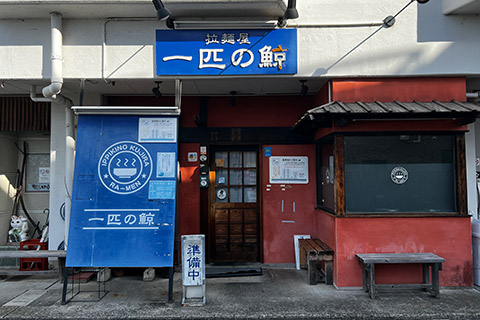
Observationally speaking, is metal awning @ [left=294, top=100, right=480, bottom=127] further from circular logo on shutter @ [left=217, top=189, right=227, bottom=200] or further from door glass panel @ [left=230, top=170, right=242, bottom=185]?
circular logo on shutter @ [left=217, top=189, right=227, bottom=200]

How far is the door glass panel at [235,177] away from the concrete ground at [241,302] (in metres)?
2.17

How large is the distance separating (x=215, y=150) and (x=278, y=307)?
12.2ft

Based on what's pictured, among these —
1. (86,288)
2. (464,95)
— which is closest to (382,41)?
(464,95)

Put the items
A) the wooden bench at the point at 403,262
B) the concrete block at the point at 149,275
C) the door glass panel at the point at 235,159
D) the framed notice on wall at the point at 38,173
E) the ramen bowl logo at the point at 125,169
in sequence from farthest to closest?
the framed notice on wall at the point at 38,173
the door glass panel at the point at 235,159
the concrete block at the point at 149,275
the ramen bowl logo at the point at 125,169
the wooden bench at the point at 403,262

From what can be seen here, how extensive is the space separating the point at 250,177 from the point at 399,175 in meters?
3.08

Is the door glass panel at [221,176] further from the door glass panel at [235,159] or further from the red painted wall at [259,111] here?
the red painted wall at [259,111]

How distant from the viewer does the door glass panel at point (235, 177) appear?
7590 mm

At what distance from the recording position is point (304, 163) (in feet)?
24.1

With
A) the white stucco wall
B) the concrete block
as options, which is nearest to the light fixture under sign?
the white stucco wall

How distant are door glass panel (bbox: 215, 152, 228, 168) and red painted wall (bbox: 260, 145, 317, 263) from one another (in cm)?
89

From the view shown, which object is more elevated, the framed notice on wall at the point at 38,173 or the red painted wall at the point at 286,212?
the framed notice on wall at the point at 38,173

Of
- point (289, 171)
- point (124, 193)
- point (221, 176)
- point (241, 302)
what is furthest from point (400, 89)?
point (124, 193)

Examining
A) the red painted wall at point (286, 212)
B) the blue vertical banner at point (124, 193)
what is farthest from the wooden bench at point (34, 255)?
the red painted wall at point (286, 212)

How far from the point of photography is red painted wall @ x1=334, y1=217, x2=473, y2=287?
5.74 metres
